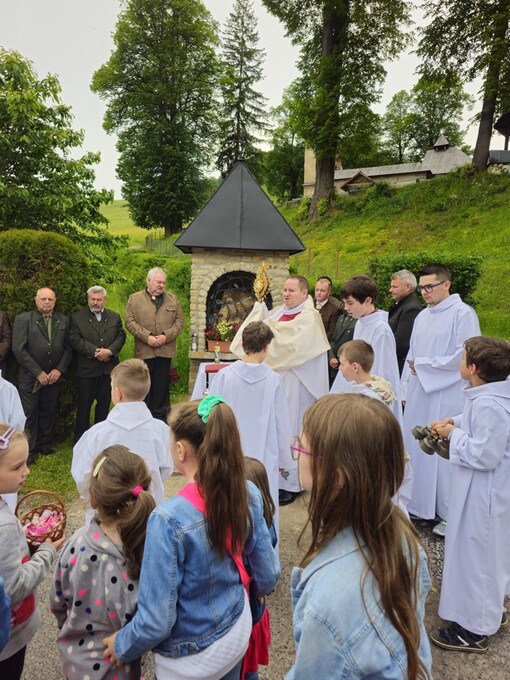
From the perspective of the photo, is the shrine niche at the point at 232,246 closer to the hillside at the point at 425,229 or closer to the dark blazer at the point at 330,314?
the dark blazer at the point at 330,314

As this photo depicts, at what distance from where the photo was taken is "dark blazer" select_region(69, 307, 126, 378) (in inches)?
229

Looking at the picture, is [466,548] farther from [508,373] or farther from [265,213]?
[265,213]

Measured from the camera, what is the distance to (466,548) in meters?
2.90

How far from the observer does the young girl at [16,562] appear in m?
1.77

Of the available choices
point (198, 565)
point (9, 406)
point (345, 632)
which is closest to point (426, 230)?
point (9, 406)

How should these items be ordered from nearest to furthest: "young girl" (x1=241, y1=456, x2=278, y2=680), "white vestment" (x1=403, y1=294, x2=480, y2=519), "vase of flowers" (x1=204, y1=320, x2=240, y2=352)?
"young girl" (x1=241, y1=456, x2=278, y2=680) → "white vestment" (x1=403, y1=294, x2=480, y2=519) → "vase of flowers" (x1=204, y1=320, x2=240, y2=352)

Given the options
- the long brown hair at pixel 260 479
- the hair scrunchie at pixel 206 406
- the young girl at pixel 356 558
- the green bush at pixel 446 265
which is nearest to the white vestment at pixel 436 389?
the long brown hair at pixel 260 479

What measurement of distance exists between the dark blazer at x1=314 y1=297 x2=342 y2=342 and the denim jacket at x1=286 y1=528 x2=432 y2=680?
5.47 metres

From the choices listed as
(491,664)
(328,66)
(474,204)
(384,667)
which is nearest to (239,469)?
(384,667)

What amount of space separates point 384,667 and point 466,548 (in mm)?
2128

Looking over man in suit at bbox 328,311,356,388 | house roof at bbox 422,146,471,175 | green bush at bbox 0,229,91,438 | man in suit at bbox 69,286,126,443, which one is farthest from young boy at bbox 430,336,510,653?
house roof at bbox 422,146,471,175

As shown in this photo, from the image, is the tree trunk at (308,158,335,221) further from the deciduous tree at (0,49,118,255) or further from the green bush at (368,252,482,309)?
the deciduous tree at (0,49,118,255)

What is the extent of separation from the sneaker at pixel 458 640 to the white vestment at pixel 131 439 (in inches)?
81.1

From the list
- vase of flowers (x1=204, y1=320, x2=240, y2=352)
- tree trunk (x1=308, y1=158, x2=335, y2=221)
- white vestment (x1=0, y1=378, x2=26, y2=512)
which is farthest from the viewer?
tree trunk (x1=308, y1=158, x2=335, y2=221)
